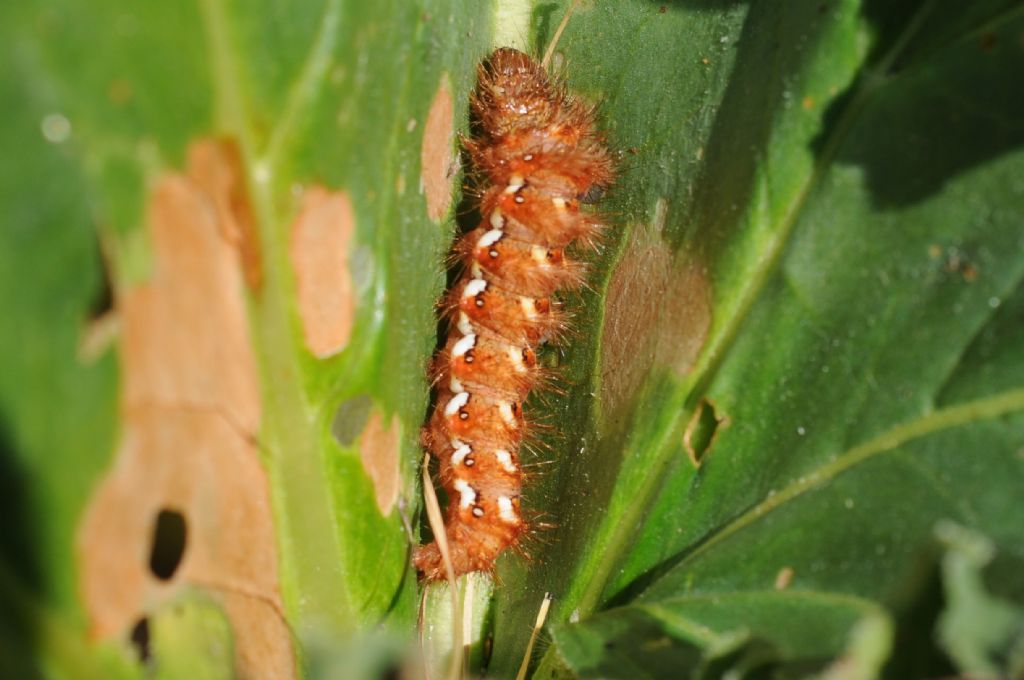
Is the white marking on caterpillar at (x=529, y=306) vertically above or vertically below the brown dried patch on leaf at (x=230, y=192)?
below

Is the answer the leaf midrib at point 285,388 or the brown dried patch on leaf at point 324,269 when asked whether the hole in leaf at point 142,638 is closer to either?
the leaf midrib at point 285,388

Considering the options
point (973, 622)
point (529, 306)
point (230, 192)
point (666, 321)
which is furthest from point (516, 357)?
point (973, 622)

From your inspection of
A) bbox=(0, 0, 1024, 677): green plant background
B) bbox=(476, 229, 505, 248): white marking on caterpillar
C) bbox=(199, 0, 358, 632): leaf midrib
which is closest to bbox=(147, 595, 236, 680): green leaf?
bbox=(0, 0, 1024, 677): green plant background

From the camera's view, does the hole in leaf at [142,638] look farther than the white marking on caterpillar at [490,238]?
No

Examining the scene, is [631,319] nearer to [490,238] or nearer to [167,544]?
[490,238]

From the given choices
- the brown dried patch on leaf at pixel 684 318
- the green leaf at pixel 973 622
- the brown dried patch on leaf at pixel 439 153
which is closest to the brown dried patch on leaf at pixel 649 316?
the brown dried patch on leaf at pixel 684 318
